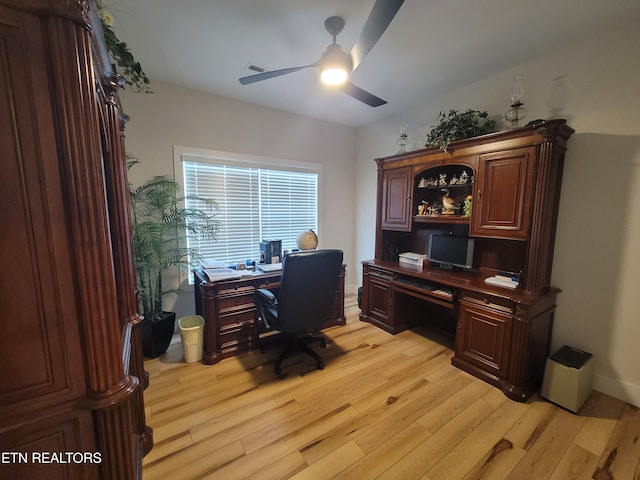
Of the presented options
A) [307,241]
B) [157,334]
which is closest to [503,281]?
[307,241]

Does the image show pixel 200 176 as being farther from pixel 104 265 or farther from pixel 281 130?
pixel 104 265

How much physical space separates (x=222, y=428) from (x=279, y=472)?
0.51m

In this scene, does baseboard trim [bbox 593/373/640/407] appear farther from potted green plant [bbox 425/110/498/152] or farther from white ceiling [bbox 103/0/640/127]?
white ceiling [bbox 103/0/640/127]

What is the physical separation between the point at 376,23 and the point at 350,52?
0.33 metres

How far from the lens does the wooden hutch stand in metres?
1.97

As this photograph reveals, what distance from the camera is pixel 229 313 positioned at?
2.50 metres

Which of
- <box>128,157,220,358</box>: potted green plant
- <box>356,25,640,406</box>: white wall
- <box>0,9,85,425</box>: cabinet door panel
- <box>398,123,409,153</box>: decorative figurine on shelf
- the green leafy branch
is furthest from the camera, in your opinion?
<box>398,123,409,153</box>: decorative figurine on shelf

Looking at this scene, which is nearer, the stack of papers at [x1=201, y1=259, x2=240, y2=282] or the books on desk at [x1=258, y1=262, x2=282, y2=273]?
the stack of papers at [x1=201, y1=259, x2=240, y2=282]

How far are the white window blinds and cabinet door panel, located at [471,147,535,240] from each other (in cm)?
213

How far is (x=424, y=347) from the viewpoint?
8.88 feet

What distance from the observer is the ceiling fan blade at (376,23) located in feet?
4.06

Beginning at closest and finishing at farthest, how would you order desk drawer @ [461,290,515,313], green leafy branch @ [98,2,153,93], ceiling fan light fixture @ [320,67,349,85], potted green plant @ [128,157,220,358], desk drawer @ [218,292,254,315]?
green leafy branch @ [98,2,153,93] → ceiling fan light fixture @ [320,67,349,85] → desk drawer @ [461,290,515,313] → potted green plant @ [128,157,220,358] → desk drawer @ [218,292,254,315]

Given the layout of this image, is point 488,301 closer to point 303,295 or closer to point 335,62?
point 303,295

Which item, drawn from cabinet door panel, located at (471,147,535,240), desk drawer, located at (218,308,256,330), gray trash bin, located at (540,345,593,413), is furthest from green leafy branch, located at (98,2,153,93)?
gray trash bin, located at (540,345,593,413)
